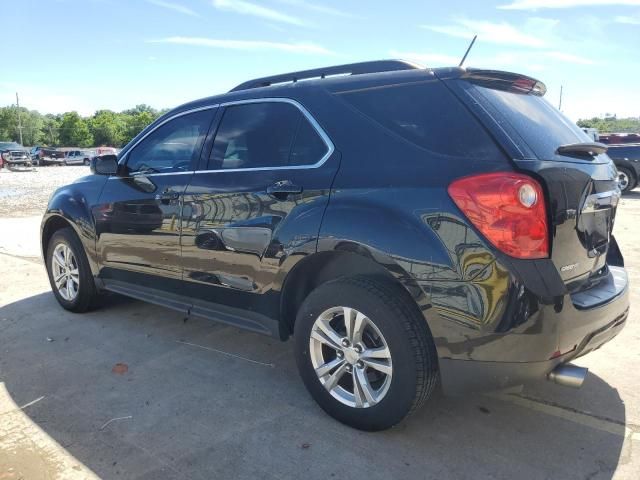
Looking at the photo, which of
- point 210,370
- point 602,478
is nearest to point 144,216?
point 210,370

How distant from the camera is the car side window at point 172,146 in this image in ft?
12.3

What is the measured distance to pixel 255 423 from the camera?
116 inches

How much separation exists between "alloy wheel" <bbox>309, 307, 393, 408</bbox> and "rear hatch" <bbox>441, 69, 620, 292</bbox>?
0.94 meters

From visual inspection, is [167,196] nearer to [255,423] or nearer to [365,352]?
[255,423]

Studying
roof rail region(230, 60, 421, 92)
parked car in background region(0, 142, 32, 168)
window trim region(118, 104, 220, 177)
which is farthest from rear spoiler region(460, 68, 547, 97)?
parked car in background region(0, 142, 32, 168)

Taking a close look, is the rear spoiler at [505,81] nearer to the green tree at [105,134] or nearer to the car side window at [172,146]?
the car side window at [172,146]

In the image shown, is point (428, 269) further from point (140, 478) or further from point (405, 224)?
point (140, 478)

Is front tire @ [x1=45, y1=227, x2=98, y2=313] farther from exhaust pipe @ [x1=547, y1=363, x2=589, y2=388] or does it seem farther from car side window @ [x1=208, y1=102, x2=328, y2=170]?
exhaust pipe @ [x1=547, y1=363, x2=589, y2=388]

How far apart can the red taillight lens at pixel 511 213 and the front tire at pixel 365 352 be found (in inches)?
21.2

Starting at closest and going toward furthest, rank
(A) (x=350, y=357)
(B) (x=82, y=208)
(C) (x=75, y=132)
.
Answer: (A) (x=350, y=357) → (B) (x=82, y=208) → (C) (x=75, y=132)

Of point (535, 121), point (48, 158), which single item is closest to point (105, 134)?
point (48, 158)

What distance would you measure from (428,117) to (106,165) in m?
2.69

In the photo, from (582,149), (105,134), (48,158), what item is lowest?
(48,158)

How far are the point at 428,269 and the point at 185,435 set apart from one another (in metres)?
1.55
